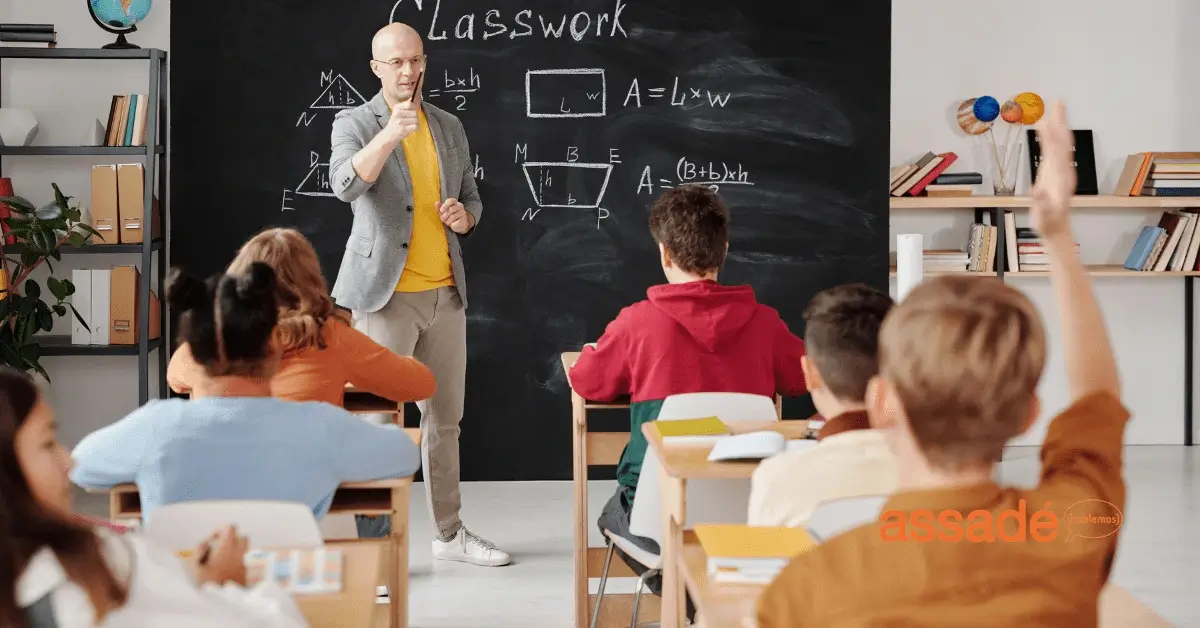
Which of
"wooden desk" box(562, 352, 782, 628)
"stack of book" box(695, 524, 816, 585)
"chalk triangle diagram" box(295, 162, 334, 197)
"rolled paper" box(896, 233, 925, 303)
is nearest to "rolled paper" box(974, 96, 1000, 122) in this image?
"wooden desk" box(562, 352, 782, 628)

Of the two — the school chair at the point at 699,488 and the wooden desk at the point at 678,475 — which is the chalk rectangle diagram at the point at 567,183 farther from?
the wooden desk at the point at 678,475

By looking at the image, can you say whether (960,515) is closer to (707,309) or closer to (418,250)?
(707,309)

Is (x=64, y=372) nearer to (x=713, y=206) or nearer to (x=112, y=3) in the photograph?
(x=112, y=3)

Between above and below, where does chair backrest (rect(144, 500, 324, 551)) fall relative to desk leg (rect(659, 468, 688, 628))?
above

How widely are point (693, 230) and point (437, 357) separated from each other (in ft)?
4.06

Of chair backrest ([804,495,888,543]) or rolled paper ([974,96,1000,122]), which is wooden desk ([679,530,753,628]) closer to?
chair backrest ([804,495,888,543])

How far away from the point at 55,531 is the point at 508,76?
4.06 m

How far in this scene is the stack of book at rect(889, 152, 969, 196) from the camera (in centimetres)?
570

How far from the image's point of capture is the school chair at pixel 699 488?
103 inches

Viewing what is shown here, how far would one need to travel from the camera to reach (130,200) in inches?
193

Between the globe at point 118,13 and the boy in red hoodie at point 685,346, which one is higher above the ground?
the globe at point 118,13

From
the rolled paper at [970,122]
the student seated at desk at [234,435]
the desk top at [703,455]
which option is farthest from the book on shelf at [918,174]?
the student seated at desk at [234,435]

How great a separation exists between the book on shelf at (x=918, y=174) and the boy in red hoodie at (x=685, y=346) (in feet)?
8.94

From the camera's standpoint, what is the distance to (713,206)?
126 inches
